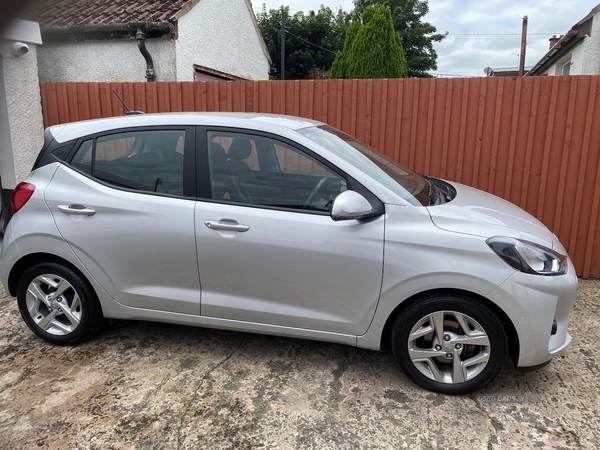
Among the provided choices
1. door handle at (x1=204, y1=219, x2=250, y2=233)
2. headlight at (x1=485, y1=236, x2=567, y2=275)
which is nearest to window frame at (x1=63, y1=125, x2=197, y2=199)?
door handle at (x1=204, y1=219, x2=250, y2=233)

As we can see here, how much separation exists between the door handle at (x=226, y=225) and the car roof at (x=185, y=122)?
2.16ft

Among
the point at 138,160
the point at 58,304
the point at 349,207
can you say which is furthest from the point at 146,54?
the point at 349,207

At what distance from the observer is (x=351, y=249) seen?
280cm

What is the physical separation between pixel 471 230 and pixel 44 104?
6.12 metres

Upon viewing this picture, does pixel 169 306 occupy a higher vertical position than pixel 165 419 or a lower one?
higher

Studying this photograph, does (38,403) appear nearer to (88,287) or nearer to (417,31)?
(88,287)

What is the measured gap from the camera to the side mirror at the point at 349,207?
2.68m

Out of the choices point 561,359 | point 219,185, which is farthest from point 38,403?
point 561,359

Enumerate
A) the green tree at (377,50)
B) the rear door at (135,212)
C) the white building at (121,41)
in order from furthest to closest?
the green tree at (377,50)
the white building at (121,41)
the rear door at (135,212)

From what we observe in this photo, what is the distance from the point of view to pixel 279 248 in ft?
9.51

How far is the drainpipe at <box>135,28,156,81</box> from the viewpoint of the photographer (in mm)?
7641

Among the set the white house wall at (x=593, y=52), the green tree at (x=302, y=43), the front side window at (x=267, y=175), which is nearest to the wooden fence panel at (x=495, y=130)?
the front side window at (x=267, y=175)

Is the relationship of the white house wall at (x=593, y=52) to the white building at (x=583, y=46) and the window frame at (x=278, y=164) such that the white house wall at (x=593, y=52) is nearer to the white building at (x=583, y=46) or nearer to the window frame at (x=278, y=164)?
the white building at (x=583, y=46)

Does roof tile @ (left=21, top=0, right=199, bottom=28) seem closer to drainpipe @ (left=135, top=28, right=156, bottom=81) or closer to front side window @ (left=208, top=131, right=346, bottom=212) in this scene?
drainpipe @ (left=135, top=28, right=156, bottom=81)
